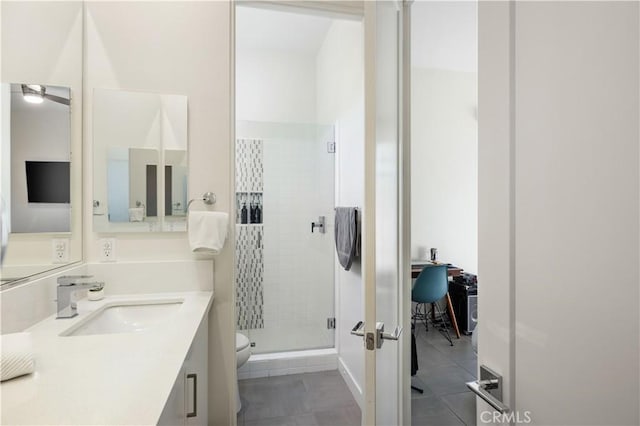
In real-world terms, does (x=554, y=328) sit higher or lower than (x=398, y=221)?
lower

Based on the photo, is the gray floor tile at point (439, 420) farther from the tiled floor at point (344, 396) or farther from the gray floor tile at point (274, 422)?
the gray floor tile at point (274, 422)

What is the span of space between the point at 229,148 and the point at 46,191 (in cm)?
80

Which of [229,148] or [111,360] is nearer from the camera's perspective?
[111,360]

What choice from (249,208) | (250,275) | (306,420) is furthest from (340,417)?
(249,208)

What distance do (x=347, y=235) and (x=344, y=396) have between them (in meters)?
1.13

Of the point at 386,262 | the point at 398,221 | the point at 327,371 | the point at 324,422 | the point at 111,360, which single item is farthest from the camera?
the point at 327,371

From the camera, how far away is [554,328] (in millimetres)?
612

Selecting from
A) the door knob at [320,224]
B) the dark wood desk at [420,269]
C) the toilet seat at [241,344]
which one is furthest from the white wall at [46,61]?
the dark wood desk at [420,269]

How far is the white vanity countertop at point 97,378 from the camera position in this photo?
0.61 metres

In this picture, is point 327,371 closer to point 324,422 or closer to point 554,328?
point 324,422

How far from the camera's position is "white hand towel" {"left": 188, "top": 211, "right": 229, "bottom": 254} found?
5.17 ft

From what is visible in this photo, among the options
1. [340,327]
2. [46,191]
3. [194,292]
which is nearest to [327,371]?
[340,327]

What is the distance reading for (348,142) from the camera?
2432 millimetres

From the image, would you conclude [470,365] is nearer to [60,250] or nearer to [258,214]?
[258,214]
